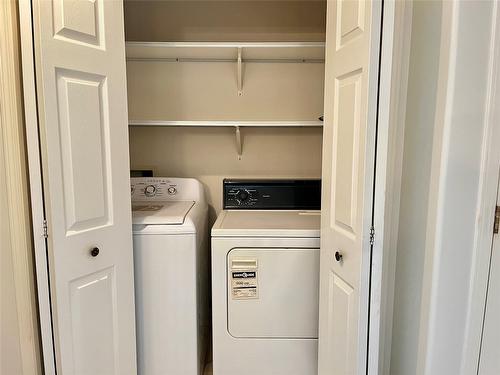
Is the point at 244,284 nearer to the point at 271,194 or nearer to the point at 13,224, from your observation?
the point at 271,194

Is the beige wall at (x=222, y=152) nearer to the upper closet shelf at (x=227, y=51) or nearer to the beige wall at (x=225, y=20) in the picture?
the upper closet shelf at (x=227, y=51)

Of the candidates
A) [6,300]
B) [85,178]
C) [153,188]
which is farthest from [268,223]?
[6,300]

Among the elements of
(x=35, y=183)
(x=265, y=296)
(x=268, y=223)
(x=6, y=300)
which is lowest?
(x=265, y=296)

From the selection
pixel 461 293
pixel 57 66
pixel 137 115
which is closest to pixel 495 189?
pixel 461 293

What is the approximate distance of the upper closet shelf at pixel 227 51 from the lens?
196cm

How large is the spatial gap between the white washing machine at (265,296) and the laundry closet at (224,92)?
2.06 ft

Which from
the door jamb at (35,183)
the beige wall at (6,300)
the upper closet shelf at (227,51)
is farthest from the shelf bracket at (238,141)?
the beige wall at (6,300)

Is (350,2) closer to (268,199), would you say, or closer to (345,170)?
(345,170)

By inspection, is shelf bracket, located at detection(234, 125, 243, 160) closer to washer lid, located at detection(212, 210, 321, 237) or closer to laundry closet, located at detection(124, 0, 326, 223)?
laundry closet, located at detection(124, 0, 326, 223)

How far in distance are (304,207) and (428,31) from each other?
4.11 feet

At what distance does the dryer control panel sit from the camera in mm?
2229

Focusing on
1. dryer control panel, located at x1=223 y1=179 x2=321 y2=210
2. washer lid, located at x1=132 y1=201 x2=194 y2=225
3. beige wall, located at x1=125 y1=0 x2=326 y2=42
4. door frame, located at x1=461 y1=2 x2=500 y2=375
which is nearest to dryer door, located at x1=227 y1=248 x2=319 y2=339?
washer lid, located at x1=132 y1=201 x2=194 y2=225

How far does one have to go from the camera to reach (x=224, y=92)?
7.68 ft

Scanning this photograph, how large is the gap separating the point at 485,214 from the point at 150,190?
177cm
